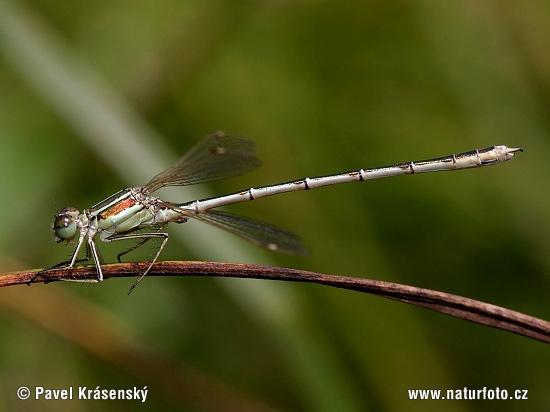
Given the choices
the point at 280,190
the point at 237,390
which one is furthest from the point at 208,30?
the point at 237,390

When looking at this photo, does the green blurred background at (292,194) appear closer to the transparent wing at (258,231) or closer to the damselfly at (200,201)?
the damselfly at (200,201)

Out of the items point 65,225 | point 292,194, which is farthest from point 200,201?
point 292,194

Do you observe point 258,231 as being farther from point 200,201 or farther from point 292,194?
point 292,194

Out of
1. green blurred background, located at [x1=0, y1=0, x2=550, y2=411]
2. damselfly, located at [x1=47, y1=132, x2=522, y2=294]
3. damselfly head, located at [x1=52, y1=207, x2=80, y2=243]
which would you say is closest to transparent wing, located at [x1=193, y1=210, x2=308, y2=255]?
damselfly, located at [x1=47, y1=132, x2=522, y2=294]

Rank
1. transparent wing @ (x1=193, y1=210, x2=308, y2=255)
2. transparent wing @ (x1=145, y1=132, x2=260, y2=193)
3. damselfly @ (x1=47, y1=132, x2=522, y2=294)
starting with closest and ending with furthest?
transparent wing @ (x1=193, y1=210, x2=308, y2=255)
damselfly @ (x1=47, y1=132, x2=522, y2=294)
transparent wing @ (x1=145, y1=132, x2=260, y2=193)

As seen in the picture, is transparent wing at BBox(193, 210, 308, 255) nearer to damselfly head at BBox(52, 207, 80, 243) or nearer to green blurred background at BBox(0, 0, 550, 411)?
green blurred background at BBox(0, 0, 550, 411)

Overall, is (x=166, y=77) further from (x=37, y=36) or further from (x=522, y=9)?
(x=522, y=9)

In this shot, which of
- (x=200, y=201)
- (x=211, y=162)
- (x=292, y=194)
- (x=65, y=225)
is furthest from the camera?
(x=292, y=194)
